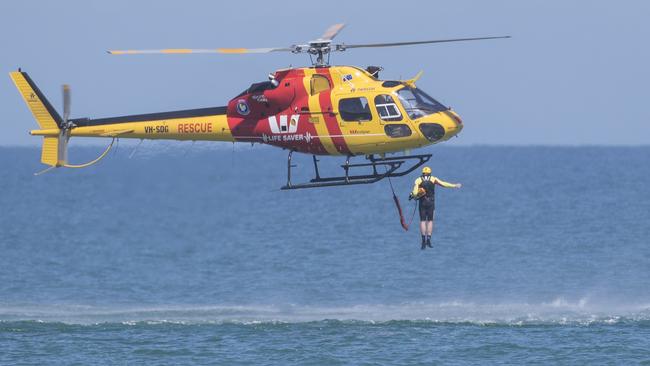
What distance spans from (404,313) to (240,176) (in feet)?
340

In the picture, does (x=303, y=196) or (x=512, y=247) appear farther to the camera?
(x=303, y=196)

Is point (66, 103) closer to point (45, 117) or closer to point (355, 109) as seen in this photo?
point (45, 117)

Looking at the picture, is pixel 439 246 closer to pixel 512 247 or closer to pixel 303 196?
pixel 512 247

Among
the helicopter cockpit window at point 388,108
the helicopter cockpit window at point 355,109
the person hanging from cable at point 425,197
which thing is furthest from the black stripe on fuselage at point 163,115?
the person hanging from cable at point 425,197

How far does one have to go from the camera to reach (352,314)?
54.2 meters

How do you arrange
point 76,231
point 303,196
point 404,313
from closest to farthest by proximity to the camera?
point 404,313
point 76,231
point 303,196

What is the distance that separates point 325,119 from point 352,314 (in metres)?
18.2

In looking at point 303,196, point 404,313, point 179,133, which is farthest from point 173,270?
point 303,196

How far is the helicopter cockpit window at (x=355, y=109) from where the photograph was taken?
121 feet

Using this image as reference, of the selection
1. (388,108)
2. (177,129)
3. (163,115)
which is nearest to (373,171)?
(388,108)

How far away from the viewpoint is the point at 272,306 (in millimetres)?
Answer: 57625

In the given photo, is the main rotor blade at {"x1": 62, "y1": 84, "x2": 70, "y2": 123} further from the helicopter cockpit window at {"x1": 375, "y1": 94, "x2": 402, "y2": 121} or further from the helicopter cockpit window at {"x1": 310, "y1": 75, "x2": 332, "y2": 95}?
the helicopter cockpit window at {"x1": 375, "y1": 94, "x2": 402, "y2": 121}

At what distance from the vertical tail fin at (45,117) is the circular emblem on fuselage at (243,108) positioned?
5503 millimetres

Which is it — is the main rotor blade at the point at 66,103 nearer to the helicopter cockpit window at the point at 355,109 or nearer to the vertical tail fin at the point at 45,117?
the vertical tail fin at the point at 45,117
